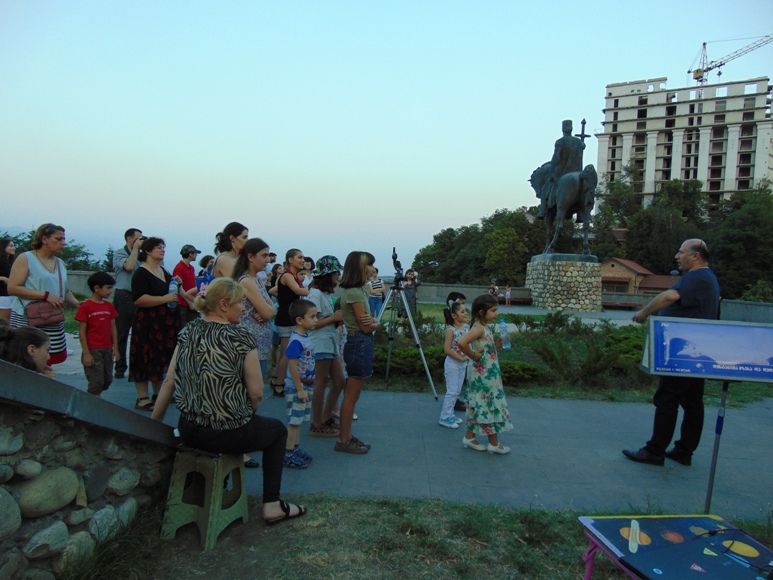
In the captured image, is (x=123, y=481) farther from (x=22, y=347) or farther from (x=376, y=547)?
(x=376, y=547)

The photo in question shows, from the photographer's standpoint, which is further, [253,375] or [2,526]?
[253,375]

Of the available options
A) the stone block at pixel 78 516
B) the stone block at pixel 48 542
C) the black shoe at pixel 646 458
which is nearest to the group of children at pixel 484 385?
the black shoe at pixel 646 458

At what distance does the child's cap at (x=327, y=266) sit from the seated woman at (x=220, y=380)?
6.11ft

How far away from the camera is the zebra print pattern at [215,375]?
3018 mm

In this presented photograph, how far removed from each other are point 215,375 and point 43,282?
269cm

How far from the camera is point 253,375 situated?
304cm

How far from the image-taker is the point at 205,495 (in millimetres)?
3086

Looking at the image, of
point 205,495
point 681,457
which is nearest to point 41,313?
point 205,495

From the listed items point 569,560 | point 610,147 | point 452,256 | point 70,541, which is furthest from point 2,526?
point 610,147

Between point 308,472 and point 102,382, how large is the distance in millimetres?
2334

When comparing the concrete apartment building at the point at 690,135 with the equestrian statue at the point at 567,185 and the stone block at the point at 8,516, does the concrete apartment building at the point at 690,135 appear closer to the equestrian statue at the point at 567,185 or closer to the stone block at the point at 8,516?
the equestrian statue at the point at 567,185

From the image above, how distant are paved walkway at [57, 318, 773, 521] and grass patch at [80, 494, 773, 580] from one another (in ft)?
1.10

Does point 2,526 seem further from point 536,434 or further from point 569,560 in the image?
point 536,434

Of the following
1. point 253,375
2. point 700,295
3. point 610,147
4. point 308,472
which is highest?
point 610,147
